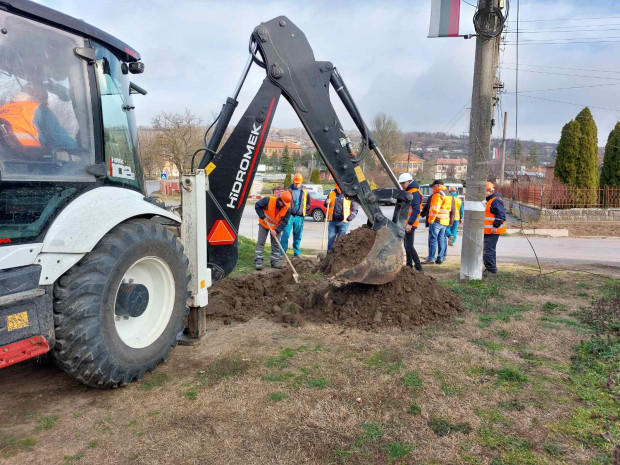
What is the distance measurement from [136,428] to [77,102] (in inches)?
90.0

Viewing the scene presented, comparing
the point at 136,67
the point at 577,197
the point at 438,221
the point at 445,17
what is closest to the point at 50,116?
the point at 136,67

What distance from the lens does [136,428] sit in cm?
303

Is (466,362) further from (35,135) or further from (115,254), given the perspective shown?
(35,135)

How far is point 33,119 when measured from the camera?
2.92 meters

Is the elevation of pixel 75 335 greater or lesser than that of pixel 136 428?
greater

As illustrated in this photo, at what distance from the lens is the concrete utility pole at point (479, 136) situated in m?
6.98

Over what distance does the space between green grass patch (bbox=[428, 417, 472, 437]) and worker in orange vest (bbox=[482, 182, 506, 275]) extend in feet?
17.9

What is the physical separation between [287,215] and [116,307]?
5.77 metres

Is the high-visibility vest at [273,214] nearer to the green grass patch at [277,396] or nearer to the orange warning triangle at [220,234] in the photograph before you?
the orange warning triangle at [220,234]

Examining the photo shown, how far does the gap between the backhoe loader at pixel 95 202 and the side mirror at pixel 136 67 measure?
0.14 feet

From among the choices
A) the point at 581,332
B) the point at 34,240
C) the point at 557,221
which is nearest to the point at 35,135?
the point at 34,240

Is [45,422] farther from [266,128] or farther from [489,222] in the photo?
[489,222]

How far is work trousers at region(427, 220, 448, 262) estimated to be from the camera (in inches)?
382

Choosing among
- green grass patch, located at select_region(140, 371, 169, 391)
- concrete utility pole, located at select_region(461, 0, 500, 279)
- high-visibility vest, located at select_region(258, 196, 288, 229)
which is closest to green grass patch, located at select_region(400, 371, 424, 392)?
green grass patch, located at select_region(140, 371, 169, 391)
